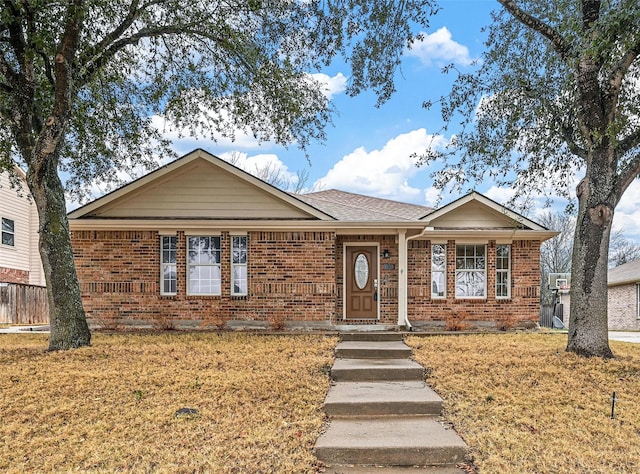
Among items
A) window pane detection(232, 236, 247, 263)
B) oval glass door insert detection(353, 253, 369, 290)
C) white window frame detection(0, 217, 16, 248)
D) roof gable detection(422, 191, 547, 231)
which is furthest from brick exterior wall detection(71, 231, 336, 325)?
white window frame detection(0, 217, 16, 248)

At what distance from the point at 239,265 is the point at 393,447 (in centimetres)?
763

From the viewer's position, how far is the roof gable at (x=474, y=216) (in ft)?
41.4

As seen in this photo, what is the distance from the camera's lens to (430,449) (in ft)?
14.7

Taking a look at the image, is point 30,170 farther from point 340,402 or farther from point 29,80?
point 340,402

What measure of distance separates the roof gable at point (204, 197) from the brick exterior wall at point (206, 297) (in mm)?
556

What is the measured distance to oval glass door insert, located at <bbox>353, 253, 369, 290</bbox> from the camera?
39.4ft

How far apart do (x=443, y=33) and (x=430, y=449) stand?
8.15 metres

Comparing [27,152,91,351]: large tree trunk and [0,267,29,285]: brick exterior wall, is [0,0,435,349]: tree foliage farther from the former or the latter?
[0,267,29,285]: brick exterior wall

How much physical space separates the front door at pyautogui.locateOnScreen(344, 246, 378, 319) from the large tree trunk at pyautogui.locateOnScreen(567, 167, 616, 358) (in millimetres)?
A: 5225

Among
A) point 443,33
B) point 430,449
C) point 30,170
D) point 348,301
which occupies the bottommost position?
point 430,449

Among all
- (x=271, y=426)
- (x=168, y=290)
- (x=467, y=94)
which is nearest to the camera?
(x=271, y=426)

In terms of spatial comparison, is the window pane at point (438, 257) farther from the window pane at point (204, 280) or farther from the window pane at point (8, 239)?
the window pane at point (8, 239)

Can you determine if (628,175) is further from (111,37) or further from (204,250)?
(111,37)

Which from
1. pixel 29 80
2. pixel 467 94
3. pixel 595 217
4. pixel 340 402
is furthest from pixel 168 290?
pixel 595 217
